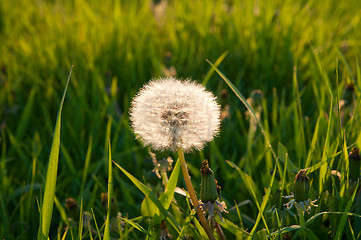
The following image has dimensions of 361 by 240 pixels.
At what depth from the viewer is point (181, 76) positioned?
109 inches

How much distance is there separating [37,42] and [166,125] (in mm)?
2337

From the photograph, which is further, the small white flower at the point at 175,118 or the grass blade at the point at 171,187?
the grass blade at the point at 171,187

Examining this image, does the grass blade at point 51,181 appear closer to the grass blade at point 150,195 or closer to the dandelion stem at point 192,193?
the grass blade at point 150,195

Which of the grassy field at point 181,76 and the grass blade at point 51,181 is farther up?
the grassy field at point 181,76

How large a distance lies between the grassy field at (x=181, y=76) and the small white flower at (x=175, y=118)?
0.18 meters

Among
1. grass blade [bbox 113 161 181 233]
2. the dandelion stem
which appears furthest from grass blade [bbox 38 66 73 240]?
the dandelion stem

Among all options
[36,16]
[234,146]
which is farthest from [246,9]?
[36,16]

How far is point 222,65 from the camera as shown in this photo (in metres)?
2.87

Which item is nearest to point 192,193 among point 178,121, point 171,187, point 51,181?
point 171,187

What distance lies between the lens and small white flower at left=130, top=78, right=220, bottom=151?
1.19m

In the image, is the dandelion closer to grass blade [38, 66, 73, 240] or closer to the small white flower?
the small white flower

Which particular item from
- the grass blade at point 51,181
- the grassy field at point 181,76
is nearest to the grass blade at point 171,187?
the grassy field at point 181,76

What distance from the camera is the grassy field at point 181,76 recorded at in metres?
1.54

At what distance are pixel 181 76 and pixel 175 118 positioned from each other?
161 centimetres
